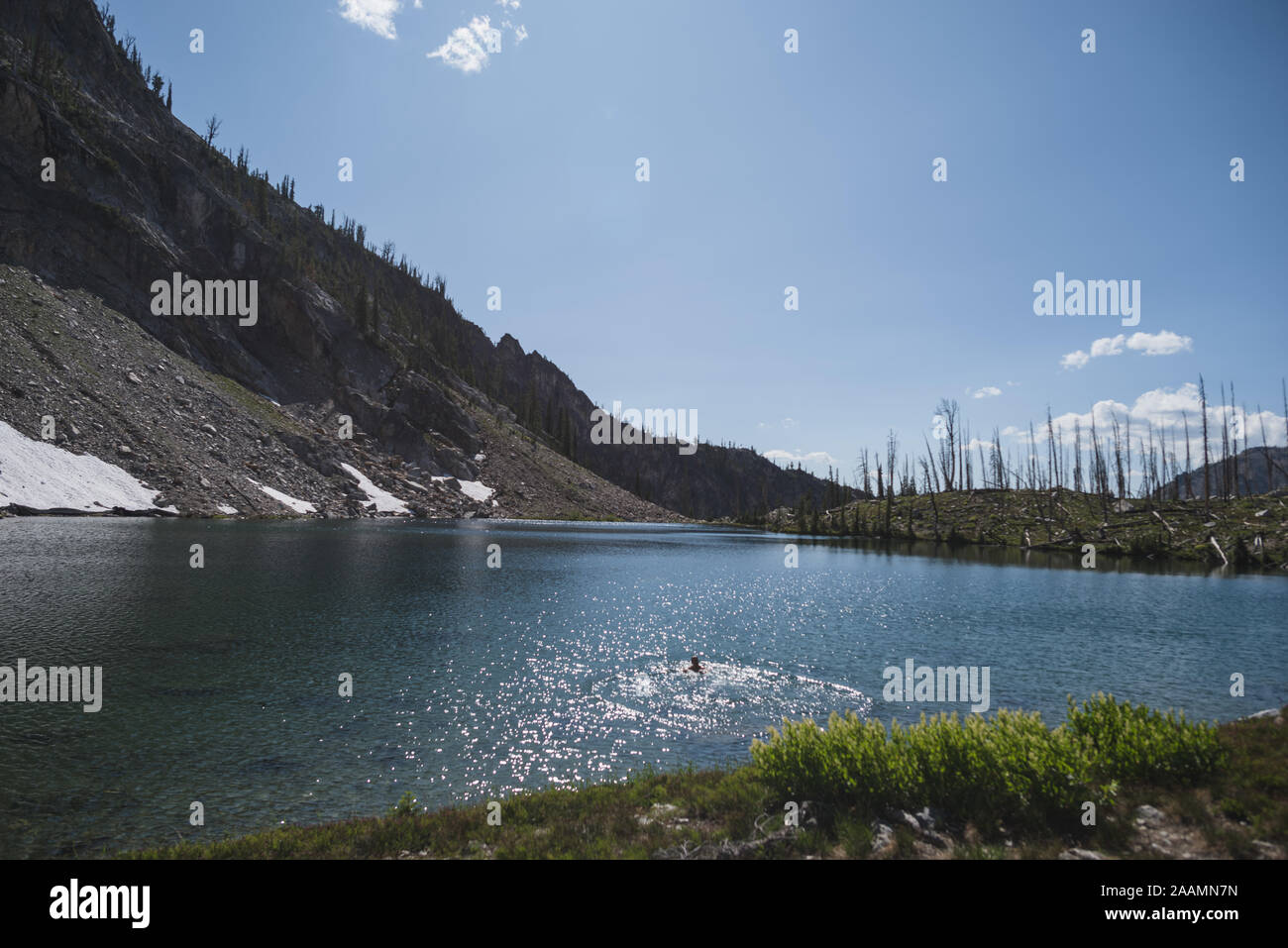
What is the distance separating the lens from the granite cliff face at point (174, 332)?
90250 millimetres

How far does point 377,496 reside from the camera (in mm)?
130000

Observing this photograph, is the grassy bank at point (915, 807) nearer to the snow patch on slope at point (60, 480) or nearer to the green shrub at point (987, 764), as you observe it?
the green shrub at point (987, 764)

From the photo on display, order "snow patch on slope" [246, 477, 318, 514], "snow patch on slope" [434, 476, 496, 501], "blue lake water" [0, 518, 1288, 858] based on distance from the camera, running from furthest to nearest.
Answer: "snow patch on slope" [434, 476, 496, 501] → "snow patch on slope" [246, 477, 318, 514] → "blue lake water" [0, 518, 1288, 858]

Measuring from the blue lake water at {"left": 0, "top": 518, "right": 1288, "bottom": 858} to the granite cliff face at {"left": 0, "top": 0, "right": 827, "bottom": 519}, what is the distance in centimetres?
4002

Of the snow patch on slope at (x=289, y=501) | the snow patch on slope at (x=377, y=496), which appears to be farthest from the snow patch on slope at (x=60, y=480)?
the snow patch on slope at (x=377, y=496)

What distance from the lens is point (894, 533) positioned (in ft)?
429

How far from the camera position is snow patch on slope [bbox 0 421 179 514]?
67.7m

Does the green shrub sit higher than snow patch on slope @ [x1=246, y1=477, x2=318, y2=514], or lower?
lower

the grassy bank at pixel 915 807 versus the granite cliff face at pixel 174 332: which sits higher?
the granite cliff face at pixel 174 332

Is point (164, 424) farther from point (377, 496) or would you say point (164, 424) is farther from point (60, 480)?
point (377, 496)

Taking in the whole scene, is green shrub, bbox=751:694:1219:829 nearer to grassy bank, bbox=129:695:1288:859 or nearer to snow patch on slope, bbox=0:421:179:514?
grassy bank, bbox=129:695:1288:859

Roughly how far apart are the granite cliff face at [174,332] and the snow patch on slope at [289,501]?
241 cm

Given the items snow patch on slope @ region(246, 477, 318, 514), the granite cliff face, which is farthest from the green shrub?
snow patch on slope @ region(246, 477, 318, 514)

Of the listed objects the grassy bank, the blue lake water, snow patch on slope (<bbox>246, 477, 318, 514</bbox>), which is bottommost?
the blue lake water
